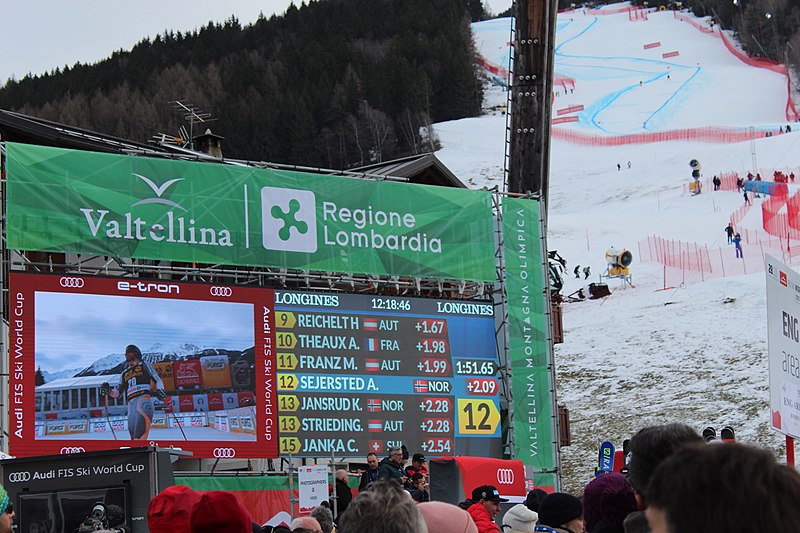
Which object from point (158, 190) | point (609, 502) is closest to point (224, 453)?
point (158, 190)

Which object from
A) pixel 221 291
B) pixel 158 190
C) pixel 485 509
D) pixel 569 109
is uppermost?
pixel 569 109

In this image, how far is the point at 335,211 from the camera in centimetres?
1798

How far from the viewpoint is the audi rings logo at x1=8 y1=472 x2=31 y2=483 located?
26.1ft

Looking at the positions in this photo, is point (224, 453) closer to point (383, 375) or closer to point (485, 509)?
point (383, 375)

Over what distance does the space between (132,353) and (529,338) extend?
639 centimetres

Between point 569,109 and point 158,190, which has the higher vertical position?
point 569,109

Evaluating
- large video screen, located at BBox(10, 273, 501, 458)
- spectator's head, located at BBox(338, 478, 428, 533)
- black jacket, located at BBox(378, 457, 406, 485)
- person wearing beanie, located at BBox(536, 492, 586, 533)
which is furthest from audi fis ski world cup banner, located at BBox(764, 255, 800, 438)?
spectator's head, located at BBox(338, 478, 428, 533)

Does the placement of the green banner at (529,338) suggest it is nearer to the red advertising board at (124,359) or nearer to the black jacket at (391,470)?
the red advertising board at (124,359)

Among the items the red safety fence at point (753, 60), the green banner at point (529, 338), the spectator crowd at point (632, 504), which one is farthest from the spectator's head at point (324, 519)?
the red safety fence at point (753, 60)

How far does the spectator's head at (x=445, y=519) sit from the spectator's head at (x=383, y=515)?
0.71 meters

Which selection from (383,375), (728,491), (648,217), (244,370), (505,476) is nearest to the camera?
(728,491)

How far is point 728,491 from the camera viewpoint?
2.25 metres

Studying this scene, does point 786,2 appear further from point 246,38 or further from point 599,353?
point 599,353

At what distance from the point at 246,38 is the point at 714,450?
134007 millimetres
